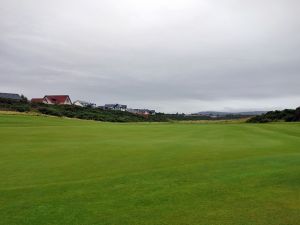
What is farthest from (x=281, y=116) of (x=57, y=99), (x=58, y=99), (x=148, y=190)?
(x=57, y=99)

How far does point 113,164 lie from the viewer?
1469 cm

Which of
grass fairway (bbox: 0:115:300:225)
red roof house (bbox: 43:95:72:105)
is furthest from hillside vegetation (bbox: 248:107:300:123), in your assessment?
red roof house (bbox: 43:95:72:105)

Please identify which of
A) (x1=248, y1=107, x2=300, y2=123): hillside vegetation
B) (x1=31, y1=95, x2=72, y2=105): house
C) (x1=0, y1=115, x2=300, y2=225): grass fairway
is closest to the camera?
(x1=0, y1=115, x2=300, y2=225): grass fairway

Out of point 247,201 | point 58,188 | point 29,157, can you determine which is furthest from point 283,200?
point 29,157

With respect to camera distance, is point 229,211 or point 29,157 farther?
point 29,157

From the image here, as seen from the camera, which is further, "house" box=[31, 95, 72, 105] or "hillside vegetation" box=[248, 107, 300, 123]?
"house" box=[31, 95, 72, 105]

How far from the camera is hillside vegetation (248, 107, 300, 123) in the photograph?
2813 inches

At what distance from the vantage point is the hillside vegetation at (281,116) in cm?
7146

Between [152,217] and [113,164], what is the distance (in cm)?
694

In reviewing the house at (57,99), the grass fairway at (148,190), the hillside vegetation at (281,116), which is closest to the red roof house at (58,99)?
the house at (57,99)

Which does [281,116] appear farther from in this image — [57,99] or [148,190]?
[57,99]

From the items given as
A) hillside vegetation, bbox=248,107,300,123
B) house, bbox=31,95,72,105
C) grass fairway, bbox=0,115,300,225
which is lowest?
grass fairway, bbox=0,115,300,225

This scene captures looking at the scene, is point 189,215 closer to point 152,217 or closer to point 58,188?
point 152,217

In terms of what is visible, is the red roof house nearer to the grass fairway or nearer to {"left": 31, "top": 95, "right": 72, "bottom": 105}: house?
{"left": 31, "top": 95, "right": 72, "bottom": 105}: house
